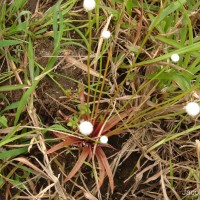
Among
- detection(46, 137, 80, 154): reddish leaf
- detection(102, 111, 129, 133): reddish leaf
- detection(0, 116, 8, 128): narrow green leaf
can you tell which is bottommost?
detection(46, 137, 80, 154): reddish leaf

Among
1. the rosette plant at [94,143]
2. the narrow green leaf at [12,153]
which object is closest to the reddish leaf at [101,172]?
the rosette plant at [94,143]

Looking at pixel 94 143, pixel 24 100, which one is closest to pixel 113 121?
pixel 94 143

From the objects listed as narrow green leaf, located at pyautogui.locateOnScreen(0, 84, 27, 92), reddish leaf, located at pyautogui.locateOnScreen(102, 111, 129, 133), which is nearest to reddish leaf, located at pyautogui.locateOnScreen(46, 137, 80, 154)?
reddish leaf, located at pyautogui.locateOnScreen(102, 111, 129, 133)

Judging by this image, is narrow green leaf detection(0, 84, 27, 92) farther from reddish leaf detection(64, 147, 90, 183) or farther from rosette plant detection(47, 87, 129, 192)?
reddish leaf detection(64, 147, 90, 183)

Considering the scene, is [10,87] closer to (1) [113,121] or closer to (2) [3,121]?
(2) [3,121]

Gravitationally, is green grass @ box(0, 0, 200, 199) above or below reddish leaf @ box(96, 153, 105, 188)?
above
